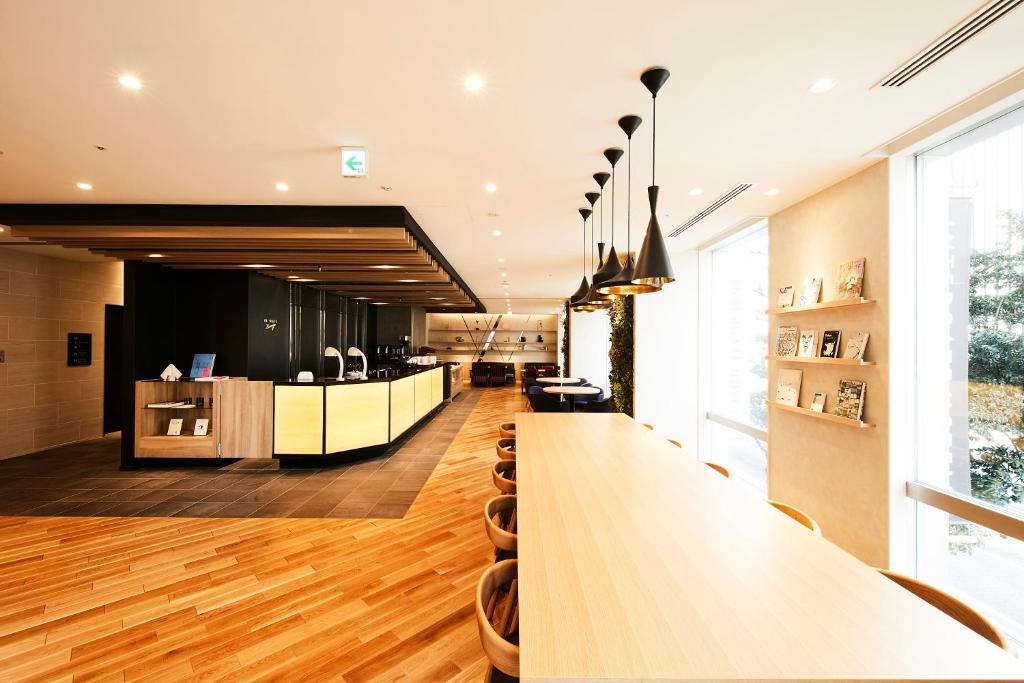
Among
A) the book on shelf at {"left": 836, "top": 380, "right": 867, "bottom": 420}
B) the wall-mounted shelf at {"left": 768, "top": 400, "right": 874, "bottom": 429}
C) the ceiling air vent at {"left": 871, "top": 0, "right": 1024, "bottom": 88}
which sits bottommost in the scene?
the wall-mounted shelf at {"left": 768, "top": 400, "right": 874, "bottom": 429}

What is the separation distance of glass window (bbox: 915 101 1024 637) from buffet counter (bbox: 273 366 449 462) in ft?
18.4

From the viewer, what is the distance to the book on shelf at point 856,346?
3.32 meters

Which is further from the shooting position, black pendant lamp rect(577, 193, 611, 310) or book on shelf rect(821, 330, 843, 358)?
black pendant lamp rect(577, 193, 611, 310)

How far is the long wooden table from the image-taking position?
1012 millimetres

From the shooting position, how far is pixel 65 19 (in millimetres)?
1935

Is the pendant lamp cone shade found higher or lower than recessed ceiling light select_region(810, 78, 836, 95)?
lower

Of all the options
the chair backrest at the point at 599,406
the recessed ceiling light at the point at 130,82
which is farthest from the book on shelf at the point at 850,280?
the recessed ceiling light at the point at 130,82

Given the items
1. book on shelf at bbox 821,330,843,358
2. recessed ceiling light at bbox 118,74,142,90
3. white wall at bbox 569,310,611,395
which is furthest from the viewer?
white wall at bbox 569,310,611,395

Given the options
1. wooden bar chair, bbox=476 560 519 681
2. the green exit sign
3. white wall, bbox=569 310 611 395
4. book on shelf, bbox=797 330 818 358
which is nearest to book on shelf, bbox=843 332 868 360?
book on shelf, bbox=797 330 818 358

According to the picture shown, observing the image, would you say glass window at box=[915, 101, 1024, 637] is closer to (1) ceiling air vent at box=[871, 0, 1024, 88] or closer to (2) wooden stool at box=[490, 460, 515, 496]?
(1) ceiling air vent at box=[871, 0, 1024, 88]

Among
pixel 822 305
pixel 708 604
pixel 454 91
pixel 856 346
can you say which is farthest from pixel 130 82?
pixel 856 346

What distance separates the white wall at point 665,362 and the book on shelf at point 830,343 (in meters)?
2.59

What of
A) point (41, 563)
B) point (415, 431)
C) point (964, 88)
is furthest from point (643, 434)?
point (415, 431)

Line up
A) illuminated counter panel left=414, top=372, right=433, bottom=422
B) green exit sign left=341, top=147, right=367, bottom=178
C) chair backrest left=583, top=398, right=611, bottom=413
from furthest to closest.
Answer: illuminated counter panel left=414, top=372, right=433, bottom=422 < chair backrest left=583, top=398, right=611, bottom=413 < green exit sign left=341, top=147, right=367, bottom=178
